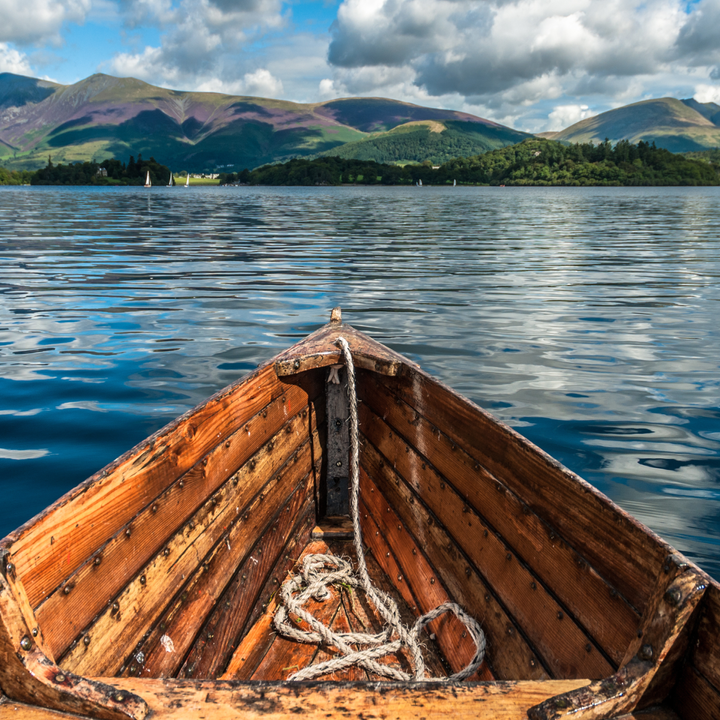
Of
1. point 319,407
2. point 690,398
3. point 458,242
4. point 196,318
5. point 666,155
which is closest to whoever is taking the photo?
point 319,407

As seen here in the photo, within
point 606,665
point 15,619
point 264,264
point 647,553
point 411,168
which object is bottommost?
point 606,665

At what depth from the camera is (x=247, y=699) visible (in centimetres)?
190

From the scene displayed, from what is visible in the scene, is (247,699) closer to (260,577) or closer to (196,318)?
(260,577)

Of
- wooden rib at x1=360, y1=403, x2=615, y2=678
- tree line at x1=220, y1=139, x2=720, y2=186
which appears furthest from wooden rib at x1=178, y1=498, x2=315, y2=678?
tree line at x1=220, y1=139, x2=720, y2=186

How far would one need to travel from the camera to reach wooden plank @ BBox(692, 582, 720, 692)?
181 cm

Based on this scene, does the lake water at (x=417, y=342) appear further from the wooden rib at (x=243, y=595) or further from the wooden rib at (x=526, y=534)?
the wooden rib at (x=243, y=595)

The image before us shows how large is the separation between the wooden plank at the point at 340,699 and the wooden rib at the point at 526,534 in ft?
1.13

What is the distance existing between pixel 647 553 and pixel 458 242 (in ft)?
82.5

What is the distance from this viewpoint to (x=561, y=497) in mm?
2629

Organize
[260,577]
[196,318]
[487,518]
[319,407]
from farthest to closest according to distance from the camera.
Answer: [196,318] → [319,407] → [260,577] → [487,518]

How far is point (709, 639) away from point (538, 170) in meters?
188

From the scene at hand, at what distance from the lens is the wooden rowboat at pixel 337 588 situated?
6.17 ft

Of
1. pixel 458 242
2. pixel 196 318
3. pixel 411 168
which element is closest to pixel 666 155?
pixel 411 168

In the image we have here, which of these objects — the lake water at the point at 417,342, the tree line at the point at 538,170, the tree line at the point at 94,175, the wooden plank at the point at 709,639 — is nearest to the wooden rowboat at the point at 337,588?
the wooden plank at the point at 709,639
